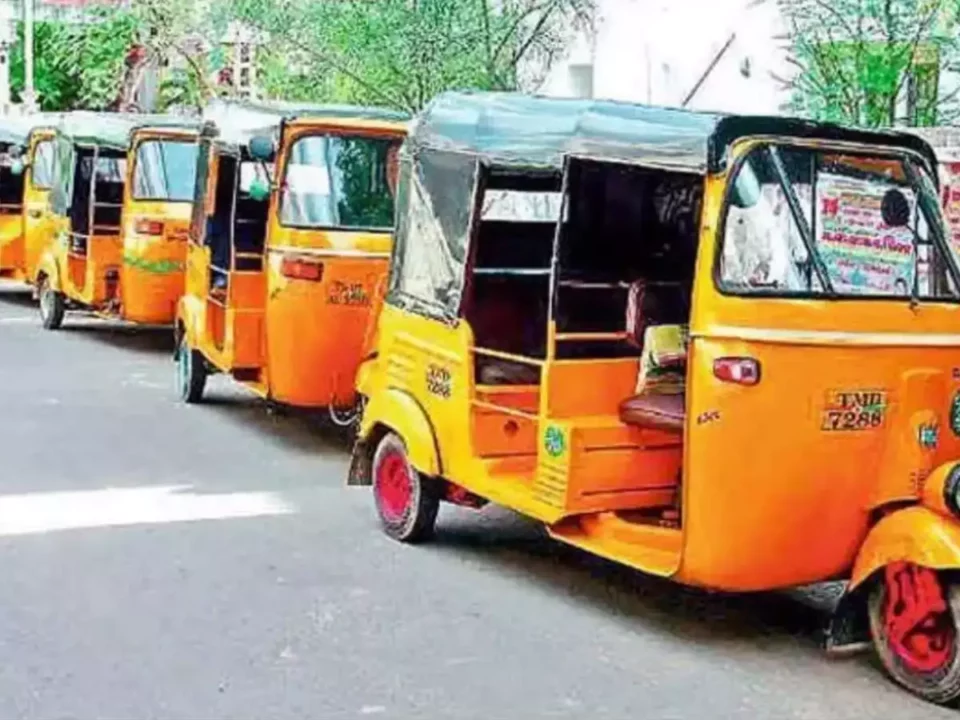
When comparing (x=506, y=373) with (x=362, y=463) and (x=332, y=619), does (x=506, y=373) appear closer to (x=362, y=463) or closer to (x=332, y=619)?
(x=362, y=463)

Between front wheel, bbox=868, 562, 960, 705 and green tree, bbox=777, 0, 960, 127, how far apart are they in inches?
203

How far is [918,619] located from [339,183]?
5545 millimetres

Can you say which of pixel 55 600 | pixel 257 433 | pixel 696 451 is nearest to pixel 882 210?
pixel 696 451

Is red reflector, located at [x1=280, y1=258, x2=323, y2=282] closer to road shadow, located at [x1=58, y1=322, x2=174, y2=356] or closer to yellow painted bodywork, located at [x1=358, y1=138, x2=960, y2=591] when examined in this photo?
yellow painted bodywork, located at [x1=358, y1=138, x2=960, y2=591]

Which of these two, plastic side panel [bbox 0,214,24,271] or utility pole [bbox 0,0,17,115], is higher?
utility pole [bbox 0,0,17,115]

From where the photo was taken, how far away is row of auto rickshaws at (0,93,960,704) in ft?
19.1

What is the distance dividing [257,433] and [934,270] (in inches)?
224

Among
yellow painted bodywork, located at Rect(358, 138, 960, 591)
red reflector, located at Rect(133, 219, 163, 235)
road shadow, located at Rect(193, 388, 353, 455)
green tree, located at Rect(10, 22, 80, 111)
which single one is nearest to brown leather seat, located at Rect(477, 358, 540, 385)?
yellow painted bodywork, located at Rect(358, 138, 960, 591)

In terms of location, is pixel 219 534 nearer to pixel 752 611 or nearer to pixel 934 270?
pixel 752 611

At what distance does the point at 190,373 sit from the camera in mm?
12086

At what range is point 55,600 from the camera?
266 inches

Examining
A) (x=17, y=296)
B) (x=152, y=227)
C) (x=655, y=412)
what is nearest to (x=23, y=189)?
(x=17, y=296)

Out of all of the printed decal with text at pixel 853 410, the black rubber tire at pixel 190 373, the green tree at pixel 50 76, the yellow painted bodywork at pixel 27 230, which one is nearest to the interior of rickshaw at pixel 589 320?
the printed decal with text at pixel 853 410

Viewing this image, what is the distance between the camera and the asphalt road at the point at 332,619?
5.61m
